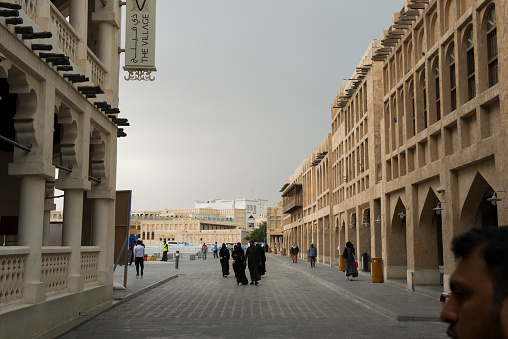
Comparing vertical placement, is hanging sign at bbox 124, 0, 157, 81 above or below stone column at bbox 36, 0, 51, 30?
above

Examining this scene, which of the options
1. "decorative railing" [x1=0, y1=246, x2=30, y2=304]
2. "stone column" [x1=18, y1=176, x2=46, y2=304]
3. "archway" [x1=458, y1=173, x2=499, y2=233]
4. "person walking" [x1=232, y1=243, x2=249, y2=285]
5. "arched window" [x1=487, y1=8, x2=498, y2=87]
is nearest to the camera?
"decorative railing" [x1=0, y1=246, x2=30, y2=304]

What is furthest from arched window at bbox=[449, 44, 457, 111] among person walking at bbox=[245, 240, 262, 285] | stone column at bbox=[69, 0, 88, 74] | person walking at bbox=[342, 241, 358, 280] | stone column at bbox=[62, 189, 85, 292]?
stone column at bbox=[62, 189, 85, 292]

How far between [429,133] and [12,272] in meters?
13.1

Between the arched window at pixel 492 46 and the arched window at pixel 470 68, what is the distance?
1006mm

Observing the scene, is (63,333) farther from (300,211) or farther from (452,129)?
(300,211)

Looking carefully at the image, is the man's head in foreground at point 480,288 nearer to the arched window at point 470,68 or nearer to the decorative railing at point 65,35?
the decorative railing at point 65,35

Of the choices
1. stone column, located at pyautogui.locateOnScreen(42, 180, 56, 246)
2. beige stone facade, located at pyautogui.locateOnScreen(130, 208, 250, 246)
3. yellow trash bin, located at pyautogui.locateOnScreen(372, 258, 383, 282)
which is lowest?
yellow trash bin, located at pyautogui.locateOnScreen(372, 258, 383, 282)

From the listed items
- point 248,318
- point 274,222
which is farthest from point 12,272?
point 274,222

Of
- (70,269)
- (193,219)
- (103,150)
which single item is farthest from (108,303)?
(193,219)

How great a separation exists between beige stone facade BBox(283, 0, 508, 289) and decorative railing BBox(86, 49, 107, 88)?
9.54m

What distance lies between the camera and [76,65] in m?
13.4

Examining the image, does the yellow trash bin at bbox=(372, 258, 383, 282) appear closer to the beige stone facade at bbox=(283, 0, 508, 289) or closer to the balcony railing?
the beige stone facade at bbox=(283, 0, 508, 289)

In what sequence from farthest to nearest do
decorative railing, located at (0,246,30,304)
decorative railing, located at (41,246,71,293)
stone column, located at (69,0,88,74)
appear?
stone column, located at (69,0,88,74)
decorative railing, located at (41,246,71,293)
decorative railing, located at (0,246,30,304)

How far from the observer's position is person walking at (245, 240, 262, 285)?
24.4 metres
